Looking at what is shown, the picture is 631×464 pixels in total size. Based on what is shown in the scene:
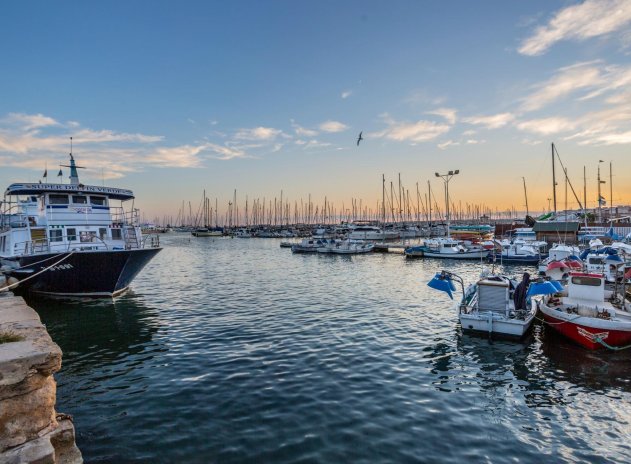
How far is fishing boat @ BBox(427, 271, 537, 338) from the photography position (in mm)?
15359

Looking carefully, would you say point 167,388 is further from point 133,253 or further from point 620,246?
point 620,246

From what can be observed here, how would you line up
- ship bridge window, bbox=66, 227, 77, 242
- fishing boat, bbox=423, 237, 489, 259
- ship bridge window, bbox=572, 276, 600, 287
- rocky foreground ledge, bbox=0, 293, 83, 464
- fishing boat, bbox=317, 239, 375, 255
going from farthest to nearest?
fishing boat, bbox=317, 239, 375, 255, fishing boat, bbox=423, 237, 489, 259, ship bridge window, bbox=66, 227, 77, 242, ship bridge window, bbox=572, 276, 600, 287, rocky foreground ledge, bbox=0, 293, 83, 464

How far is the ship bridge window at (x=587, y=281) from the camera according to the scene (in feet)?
51.8

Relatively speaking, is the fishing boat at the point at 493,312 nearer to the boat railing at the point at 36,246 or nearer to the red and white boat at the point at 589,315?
the red and white boat at the point at 589,315

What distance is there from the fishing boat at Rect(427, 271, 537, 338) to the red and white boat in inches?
44.9

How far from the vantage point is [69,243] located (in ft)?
75.2

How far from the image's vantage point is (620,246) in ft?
111

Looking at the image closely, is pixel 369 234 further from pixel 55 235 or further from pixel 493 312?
pixel 493 312

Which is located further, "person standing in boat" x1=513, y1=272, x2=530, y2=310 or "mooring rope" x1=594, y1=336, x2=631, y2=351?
"person standing in boat" x1=513, y1=272, x2=530, y2=310

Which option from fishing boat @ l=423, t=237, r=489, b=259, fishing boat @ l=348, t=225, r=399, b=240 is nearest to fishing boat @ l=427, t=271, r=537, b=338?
fishing boat @ l=423, t=237, r=489, b=259

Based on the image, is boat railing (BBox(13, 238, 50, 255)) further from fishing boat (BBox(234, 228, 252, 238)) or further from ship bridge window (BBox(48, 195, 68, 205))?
fishing boat (BBox(234, 228, 252, 238))

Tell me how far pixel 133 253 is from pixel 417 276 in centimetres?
2503

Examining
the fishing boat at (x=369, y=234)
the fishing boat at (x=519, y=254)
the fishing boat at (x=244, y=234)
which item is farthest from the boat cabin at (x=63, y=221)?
the fishing boat at (x=244, y=234)

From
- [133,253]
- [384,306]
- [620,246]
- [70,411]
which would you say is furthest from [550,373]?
[620,246]
